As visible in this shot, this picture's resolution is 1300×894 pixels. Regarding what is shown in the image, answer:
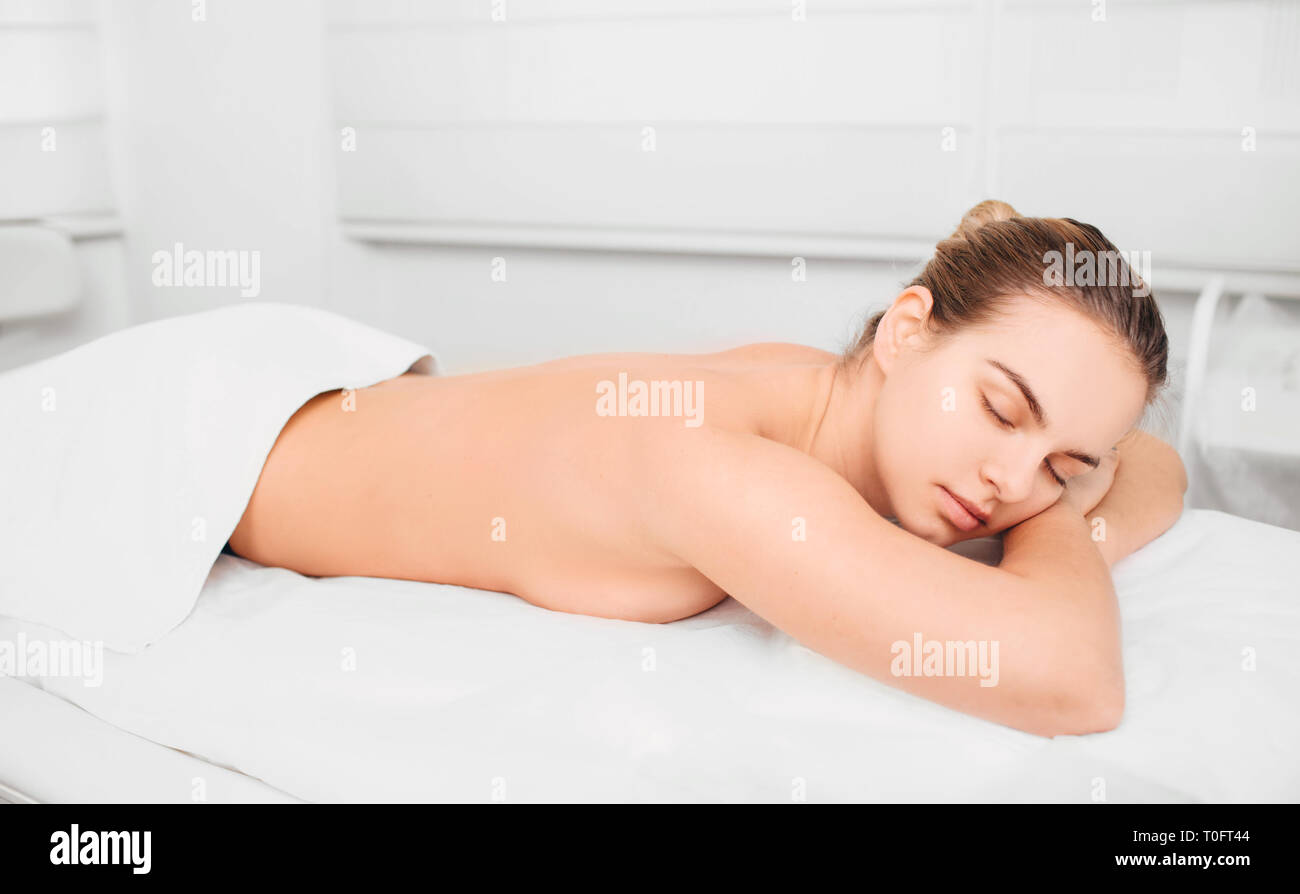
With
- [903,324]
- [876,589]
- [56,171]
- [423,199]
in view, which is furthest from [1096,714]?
[56,171]

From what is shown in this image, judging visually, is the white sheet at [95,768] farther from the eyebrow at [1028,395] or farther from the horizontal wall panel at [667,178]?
the horizontal wall panel at [667,178]

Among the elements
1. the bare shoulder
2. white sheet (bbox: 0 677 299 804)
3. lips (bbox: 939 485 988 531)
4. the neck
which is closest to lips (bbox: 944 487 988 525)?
lips (bbox: 939 485 988 531)

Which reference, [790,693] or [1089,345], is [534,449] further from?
[1089,345]

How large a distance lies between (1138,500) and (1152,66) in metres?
0.80

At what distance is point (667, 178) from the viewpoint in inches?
84.8

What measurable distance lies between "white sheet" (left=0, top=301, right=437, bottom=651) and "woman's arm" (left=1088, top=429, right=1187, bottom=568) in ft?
2.85

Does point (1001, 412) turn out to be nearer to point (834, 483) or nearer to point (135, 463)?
point (834, 483)

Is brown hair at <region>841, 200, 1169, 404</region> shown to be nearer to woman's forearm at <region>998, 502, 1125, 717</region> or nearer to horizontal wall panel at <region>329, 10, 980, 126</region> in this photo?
woman's forearm at <region>998, 502, 1125, 717</region>

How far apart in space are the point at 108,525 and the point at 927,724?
852 millimetres

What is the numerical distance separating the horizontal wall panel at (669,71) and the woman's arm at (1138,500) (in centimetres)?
72

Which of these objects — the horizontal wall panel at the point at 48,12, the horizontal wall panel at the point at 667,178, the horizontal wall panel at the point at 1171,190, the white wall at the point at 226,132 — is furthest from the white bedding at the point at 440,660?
the horizontal wall panel at the point at 48,12

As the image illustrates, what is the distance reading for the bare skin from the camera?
3.07 ft

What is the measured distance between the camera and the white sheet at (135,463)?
1.19 m

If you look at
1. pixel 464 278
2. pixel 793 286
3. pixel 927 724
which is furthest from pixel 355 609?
pixel 464 278
